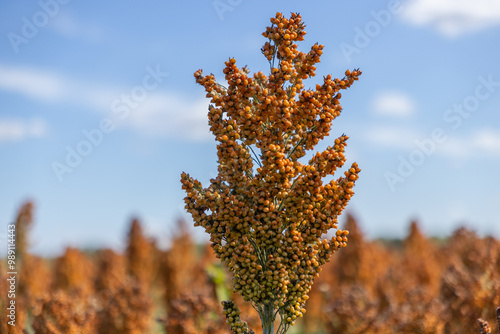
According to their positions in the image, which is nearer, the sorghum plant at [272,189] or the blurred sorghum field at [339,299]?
the sorghum plant at [272,189]

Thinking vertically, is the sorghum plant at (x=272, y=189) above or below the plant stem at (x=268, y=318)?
above

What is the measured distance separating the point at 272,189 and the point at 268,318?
4.00ft

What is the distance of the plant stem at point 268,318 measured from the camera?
484 centimetres

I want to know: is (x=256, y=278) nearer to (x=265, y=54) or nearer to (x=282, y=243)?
(x=282, y=243)

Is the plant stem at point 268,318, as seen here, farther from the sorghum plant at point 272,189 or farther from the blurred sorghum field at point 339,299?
the blurred sorghum field at point 339,299

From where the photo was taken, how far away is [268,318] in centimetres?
484

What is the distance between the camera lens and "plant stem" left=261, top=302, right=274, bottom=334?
4.84 m

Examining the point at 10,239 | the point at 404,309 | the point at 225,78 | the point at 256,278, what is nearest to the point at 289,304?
the point at 256,278

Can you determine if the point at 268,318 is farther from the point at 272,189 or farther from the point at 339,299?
the point at 339,299

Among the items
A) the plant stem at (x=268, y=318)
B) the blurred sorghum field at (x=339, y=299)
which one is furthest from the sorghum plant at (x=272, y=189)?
the blurred sorghum field at (x=339, y=299)

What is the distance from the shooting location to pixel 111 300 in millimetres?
12508

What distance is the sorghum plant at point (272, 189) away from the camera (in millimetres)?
4699

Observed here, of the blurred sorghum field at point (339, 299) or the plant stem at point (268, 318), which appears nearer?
the plant stem at point (268, 318)

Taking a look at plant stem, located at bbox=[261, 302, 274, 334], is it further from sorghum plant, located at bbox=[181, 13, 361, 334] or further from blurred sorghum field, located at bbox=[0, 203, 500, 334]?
blurred sorghum field, located at bbox=[0, 203, 500, 334]
